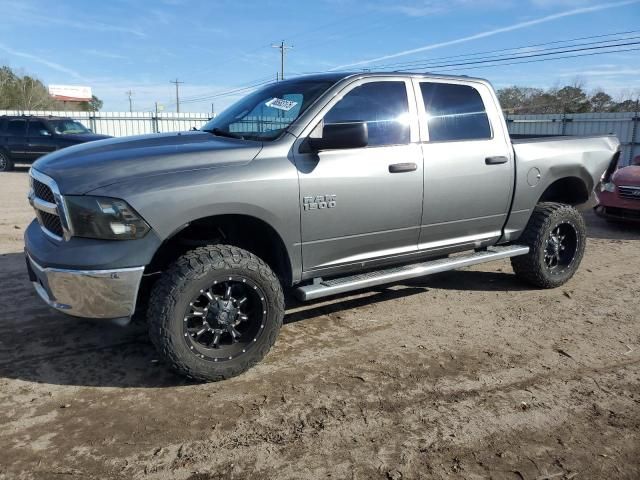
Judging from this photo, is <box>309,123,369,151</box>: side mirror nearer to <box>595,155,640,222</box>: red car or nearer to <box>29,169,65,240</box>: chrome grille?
<box>29,169,65,240</box>: chrome grille

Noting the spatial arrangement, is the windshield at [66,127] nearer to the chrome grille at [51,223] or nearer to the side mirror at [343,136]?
the chrome grille at [51,223]

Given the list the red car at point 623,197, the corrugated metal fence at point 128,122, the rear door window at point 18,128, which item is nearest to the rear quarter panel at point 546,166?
the red car at point 623,197

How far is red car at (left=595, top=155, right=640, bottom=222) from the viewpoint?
27.0ft

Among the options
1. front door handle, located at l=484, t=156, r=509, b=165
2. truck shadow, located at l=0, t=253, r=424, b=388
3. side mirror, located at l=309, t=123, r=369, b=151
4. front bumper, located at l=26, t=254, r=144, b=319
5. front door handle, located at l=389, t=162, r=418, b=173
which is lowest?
truck shadow, located at l=0, t=253, r=424, b=388

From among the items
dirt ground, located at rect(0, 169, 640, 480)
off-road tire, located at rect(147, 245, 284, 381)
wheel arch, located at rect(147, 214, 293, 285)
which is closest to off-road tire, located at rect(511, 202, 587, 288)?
dirt ground, located at rect(0, 169, 640, 480)

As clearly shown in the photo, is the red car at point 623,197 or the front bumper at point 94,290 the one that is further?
the red car at point 623,197

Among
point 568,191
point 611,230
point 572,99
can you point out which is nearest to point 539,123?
point 611,230

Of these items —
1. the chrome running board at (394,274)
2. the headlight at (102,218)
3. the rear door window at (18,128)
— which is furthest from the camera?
the rear door window at (18,128)

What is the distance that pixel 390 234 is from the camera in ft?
13.4

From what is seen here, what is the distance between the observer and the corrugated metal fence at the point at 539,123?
1805cm

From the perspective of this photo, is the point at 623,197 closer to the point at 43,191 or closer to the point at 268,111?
the point at 268,111

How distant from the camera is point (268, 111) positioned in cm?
408

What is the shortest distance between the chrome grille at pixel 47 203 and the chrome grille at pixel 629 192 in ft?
27.2

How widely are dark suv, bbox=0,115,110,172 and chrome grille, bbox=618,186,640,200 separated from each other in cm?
1512
